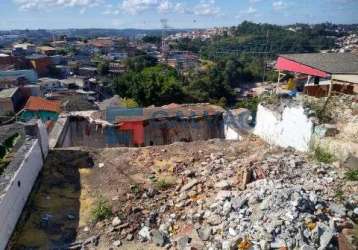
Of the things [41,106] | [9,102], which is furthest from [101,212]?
[9,102]

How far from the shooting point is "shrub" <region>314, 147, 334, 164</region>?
29.9ft

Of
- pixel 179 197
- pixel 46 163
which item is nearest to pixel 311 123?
pixel 179 197

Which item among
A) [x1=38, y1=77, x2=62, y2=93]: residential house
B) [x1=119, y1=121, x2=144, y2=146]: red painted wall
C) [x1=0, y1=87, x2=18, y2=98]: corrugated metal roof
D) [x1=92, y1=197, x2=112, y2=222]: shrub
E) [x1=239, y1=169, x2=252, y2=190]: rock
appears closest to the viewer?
[x1=92, y1=197, x2=112, y2=222]: shrub

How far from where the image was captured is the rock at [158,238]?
6.83 metres

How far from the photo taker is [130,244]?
690 centimetres

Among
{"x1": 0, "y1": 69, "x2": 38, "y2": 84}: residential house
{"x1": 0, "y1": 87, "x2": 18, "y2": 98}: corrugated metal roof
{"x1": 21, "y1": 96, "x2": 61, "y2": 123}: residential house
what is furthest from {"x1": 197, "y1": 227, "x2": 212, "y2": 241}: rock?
{"x1": 0, "y1": 69, "x2": 38, "y2": 84}: residential house

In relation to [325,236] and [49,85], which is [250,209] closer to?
[325,236]

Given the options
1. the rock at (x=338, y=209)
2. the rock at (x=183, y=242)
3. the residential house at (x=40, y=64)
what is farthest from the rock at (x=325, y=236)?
the residential house at (x=40, y=64)

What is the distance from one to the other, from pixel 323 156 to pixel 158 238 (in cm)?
507

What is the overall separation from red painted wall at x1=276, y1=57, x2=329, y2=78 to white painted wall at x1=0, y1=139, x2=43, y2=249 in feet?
31.8

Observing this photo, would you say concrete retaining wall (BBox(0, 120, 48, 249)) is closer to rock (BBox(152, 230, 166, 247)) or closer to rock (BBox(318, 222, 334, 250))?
rock (BBox(152, 230, 166, 247))

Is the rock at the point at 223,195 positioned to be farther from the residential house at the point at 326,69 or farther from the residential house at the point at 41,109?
the residential house at the point at 41,109

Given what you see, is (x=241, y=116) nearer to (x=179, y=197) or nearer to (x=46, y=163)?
(x=179, y=197)

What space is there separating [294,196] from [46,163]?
22.1 feet
